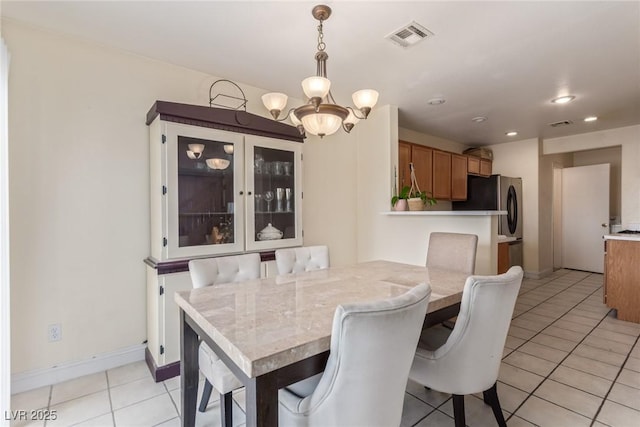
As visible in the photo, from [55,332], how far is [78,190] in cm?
102

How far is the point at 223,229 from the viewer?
8.36 feet

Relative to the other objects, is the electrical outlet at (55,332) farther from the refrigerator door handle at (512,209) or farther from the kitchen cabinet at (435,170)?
the refrigerator door handle at (512,209)

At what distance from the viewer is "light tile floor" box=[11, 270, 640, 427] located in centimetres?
174

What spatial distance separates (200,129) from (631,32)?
10.4 ft

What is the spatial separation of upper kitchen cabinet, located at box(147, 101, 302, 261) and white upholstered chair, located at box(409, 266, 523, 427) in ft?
5.63

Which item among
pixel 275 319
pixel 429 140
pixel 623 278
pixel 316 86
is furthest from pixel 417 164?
pixel 275 319

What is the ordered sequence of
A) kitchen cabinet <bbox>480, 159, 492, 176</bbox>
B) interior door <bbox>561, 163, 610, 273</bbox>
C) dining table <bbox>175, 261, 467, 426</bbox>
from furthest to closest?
kitchen cabinet <bbox>480, 159, 492, 176</bbox> → interior door <bbox>561, 163, 610, 273</bbox> → dining table <bbox>175, 261, 467, 426</bbox>

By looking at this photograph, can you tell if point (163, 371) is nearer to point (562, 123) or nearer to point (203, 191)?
point (203, 191)

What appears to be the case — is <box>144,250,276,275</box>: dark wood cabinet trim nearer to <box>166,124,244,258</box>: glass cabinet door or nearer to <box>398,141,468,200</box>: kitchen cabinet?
<box>166,124,244,258</box>: glass cabinet door

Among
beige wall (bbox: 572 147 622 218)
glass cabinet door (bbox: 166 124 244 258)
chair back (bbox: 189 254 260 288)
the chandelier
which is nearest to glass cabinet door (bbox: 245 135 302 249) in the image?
glass cabinet door (bbox: 166 124 244 258)

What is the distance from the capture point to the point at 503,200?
4797 mm

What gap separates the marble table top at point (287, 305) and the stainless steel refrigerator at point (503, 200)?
3.38m

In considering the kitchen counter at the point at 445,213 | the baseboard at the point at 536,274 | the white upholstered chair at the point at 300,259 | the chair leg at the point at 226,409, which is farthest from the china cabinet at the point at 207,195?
the baseboard at the point at 536,274

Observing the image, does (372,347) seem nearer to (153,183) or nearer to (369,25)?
(369,25)
